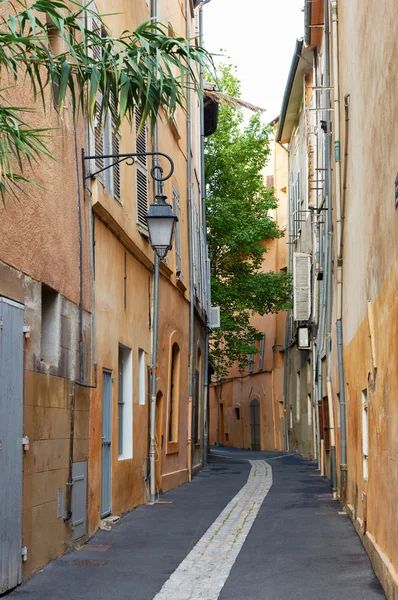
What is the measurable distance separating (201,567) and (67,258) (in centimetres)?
316

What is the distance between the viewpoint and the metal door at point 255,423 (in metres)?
38.7

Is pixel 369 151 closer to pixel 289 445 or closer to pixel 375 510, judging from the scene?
pixel 375 510

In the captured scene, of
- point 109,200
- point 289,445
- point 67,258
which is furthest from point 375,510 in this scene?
point 289,445

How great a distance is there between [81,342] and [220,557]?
2.57 m

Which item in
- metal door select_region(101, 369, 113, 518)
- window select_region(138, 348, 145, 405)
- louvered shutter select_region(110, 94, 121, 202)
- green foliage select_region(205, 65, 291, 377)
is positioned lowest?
metal door select_region(101, 369, 113, 518)

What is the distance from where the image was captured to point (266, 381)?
37.5m

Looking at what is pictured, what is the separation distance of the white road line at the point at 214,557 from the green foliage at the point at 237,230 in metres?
14.1

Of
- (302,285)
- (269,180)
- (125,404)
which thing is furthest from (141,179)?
(269,180)

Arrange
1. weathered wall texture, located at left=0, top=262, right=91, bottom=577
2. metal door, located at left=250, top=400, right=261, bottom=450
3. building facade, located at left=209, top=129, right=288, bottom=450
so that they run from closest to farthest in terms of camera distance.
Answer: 1. weathered wall texture, located at left=0, top=262, right=91, bottom=577
2. building facade, located at left=209, top=129, right=288, bottom=450
3. metal door, located at left=250, top=400, right=261, bottom=450

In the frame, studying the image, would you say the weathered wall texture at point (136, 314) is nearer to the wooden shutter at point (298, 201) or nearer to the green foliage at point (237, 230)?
the green foliage at point (237, 230)

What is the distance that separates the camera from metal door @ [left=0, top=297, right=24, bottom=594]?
272 inches

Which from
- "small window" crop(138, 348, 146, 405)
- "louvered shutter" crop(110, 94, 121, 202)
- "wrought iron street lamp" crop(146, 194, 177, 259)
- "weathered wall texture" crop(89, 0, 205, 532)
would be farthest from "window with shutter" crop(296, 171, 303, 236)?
"wrought iron street lamp" crop(146, 194, 177, 259)

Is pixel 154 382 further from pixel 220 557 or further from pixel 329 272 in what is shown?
pixel 220 557

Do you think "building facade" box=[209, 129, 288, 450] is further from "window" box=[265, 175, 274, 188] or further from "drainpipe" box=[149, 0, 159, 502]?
"drainpipe" box=[149, 0, 159, 502]
